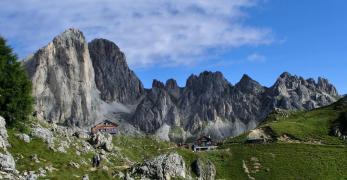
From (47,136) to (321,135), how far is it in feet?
356

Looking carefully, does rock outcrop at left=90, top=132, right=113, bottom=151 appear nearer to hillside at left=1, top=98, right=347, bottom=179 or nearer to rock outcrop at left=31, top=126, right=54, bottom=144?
hillside at left=1, top=98, right=347, bottom=179

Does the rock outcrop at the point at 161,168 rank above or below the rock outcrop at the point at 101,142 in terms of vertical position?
below

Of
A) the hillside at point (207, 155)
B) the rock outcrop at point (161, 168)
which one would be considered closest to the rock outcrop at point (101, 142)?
the hillside at point (207, 155)

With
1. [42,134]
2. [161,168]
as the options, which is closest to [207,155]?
[161,168]

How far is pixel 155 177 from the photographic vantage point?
8531 cm

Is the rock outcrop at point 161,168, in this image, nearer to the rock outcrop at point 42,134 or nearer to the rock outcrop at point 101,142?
the rock outcrop at point 42,134

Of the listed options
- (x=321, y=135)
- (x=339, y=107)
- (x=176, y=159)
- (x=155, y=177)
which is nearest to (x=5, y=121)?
(x=155, y=177)

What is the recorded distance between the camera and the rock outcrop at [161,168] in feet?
273

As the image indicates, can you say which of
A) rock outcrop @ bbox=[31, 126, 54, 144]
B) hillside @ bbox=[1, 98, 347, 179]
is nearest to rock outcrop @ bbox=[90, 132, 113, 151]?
hillside @ bbox=[1, 98, 347, 179]

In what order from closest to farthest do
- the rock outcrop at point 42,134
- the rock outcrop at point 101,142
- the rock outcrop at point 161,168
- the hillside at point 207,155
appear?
1. the hillside at point 207,155
2. the rock outcrop at point 42,134
3. the rock outcrop at point 161,168
4. the rock outcrop at point 101,142

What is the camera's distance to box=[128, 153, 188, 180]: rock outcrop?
83188 mm

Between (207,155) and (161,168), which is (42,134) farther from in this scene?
(207,155)

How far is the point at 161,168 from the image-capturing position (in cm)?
8794

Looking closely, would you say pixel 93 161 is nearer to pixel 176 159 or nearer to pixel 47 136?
pixel 47 136
